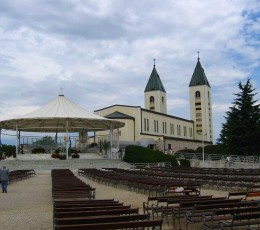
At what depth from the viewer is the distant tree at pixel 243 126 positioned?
45938 mm

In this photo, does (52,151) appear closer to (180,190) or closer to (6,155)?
(6,155)

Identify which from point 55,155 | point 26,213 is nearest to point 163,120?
point 55,155

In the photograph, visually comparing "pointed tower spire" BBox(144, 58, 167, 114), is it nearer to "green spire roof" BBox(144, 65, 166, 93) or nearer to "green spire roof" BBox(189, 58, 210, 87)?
"green spire roof" BBox(144, 65, 166, 93)

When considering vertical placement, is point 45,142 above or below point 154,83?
below

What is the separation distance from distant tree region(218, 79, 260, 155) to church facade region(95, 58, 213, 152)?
15.4m

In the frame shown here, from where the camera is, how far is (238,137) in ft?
151

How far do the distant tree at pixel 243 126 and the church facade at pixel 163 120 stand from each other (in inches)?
608

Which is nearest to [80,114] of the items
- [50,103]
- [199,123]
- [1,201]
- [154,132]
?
[50,103]

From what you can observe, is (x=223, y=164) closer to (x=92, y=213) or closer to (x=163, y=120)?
(x=163, y=120)

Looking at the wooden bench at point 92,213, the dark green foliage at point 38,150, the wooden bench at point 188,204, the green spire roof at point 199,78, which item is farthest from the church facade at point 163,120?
the wooden bench at point 92,213

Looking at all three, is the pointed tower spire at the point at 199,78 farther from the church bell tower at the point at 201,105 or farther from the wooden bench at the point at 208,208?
the wooden bench at the point at 208,208

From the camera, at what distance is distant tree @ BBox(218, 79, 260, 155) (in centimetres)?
4594

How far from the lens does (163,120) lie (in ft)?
259

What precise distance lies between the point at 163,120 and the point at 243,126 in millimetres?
33722
